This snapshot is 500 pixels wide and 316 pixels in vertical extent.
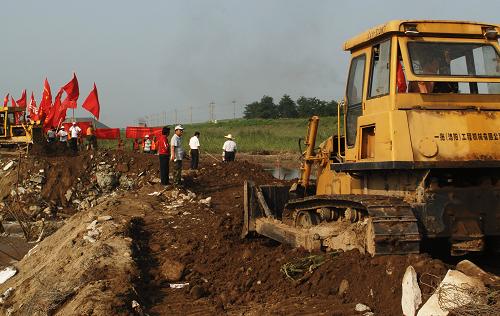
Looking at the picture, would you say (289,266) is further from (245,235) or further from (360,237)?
(245,235)

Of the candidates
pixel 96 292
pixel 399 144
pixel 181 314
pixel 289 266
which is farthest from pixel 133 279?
pixel 399 144

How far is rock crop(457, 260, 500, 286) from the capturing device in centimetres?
561

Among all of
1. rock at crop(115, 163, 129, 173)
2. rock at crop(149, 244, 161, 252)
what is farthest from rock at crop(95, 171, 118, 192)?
rock at crop(149, 244, 161, 252)

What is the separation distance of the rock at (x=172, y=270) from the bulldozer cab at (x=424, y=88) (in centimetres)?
306

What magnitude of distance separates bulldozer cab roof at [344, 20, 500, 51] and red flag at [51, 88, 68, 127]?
24.6 metres

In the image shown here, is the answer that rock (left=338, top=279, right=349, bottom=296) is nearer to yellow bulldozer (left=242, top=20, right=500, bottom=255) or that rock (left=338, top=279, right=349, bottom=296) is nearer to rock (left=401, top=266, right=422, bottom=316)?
yellow bulldozer (left=242, top=20, right=500, bottom=255)

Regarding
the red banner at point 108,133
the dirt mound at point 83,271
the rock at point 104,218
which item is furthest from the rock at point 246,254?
the red banner at point 108,133

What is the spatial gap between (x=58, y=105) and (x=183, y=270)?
23.3 m

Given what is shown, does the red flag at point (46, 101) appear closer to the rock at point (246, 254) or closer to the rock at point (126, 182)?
the rock at point (126, 182)

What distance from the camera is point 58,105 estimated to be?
1212 inches

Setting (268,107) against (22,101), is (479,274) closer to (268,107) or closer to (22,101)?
(22,101)

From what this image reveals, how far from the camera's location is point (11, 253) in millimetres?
18469

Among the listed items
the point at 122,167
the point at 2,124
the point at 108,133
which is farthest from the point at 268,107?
the point at 122,167

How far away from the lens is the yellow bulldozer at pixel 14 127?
3225 centimetres
